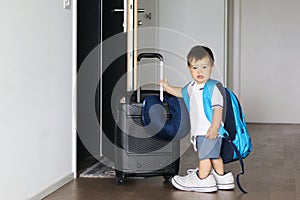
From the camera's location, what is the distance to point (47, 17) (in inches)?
115

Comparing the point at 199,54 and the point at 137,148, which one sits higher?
the point at 199,54

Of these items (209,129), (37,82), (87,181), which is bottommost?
(87,181)

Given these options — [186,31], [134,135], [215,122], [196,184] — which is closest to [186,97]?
[215,122]

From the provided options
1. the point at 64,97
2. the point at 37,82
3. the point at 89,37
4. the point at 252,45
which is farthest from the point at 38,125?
the point at 252,45

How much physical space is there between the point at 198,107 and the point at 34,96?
89 centimetres

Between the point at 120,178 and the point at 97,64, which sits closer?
the point at 120,178

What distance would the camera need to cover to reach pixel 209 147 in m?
3.10

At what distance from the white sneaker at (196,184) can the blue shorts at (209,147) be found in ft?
0.36

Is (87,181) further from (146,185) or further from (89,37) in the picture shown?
(89,37)

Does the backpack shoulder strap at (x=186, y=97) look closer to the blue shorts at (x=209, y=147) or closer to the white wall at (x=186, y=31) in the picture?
the blue shorts at (x=209, y=147)

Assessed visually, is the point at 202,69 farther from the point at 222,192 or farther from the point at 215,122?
the point at 222,192

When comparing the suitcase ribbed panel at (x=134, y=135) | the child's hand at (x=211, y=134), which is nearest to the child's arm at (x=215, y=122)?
the child's hand at (x=211, y=134)

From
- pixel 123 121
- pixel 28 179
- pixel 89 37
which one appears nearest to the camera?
pixel 28 179

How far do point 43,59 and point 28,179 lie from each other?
60 cm
